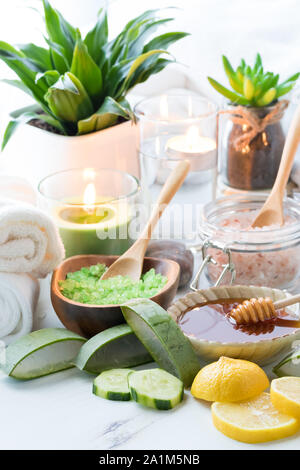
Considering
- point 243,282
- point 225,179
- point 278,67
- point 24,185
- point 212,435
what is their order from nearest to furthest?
point 212,435 → point 243,282 → point 24,185 → point 225,179 → point 278,67

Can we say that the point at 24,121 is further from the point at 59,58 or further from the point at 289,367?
the point at 289,367

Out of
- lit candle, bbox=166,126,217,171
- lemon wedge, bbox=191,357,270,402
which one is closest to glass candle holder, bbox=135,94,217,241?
lit candle, bbox=166,126,217,171

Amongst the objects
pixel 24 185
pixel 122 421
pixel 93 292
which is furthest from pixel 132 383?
pixel 24 185

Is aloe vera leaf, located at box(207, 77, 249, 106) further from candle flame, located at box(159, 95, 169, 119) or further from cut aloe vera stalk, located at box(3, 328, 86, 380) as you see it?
cut aloe vera stalk, located at box(3, 328, 86, 380)

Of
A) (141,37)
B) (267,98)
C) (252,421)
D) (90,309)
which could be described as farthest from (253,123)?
(252,421)

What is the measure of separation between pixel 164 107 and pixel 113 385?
66 cm

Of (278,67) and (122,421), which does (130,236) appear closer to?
(122,421)

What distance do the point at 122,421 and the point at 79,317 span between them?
0.58ft

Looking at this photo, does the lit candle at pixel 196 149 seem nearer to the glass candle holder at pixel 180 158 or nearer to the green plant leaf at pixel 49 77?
the glass candle holder at pixel 180 158

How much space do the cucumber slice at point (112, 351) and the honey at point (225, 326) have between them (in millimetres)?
68

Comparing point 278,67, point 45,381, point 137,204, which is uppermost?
point 278,67

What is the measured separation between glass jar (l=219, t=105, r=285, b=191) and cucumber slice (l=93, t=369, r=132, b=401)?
55 centimetres

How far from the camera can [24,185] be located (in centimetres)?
122

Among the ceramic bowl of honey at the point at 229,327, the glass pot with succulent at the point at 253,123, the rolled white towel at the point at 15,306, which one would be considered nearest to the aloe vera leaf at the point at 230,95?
the glass pot with succulent at the point at 253,123
